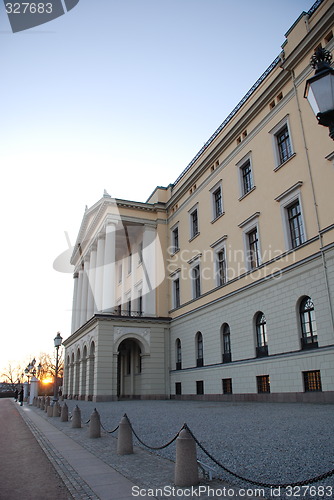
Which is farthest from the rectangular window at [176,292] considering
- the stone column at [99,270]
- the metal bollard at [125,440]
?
the metal bollard at [125,440]

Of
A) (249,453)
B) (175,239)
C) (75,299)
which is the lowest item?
(249,453)

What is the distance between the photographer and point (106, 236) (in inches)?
1501

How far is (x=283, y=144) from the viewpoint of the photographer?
22781 millimetres

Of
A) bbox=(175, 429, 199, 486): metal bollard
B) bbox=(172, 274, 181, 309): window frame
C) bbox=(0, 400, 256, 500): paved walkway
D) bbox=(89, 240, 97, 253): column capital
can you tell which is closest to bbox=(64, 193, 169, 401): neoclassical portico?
bbox=(89, 240, 97, 253): column capital

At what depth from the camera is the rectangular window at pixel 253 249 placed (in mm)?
23844

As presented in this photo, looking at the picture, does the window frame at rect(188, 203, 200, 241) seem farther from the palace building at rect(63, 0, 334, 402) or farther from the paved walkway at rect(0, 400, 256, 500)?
the paved walkway at rect(0, 400, 256, 500)

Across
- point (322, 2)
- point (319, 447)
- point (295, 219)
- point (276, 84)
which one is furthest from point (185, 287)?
point (319, 447)

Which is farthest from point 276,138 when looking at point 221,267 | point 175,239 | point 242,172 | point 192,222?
point 175,239

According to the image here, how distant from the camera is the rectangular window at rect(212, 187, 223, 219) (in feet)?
96.8

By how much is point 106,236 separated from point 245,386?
20.4 meters

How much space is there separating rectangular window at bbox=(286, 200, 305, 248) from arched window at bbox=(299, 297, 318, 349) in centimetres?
295

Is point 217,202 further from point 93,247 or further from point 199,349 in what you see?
point 93,247

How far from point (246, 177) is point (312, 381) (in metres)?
13.6

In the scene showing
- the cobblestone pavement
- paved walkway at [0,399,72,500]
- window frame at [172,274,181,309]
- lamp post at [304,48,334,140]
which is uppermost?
window frame at [172,274,181,309]
